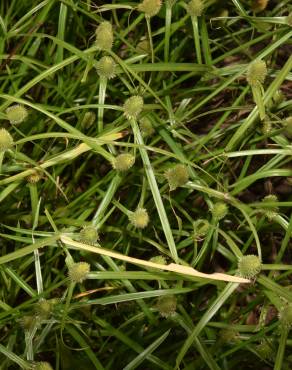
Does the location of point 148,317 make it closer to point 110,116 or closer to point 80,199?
point 80,199

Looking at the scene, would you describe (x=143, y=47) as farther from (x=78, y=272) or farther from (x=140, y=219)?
(x=78, y=272)

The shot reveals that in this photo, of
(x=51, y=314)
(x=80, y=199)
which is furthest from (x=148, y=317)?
(x=80, y=199)

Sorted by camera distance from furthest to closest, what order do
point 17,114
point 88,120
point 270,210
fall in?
1. point 88,120
2. point 270,210
3. point 17,114

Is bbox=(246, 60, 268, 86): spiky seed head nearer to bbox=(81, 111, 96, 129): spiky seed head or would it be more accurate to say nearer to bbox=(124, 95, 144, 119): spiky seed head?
bbox=(124, 95, 144, 119): spiky seed head

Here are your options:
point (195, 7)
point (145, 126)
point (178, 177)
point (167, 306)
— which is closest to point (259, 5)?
point (195, 7)

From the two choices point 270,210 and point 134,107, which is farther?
point 270,210

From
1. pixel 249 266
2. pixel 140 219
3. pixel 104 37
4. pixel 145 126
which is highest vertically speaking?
pixel 104 37

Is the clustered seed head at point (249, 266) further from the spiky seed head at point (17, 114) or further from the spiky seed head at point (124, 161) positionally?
the spiky seed head at point (17, 114)
